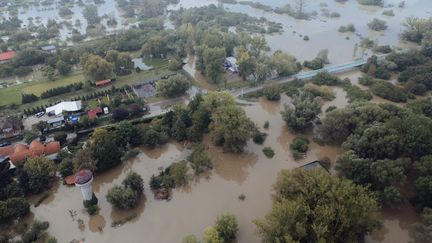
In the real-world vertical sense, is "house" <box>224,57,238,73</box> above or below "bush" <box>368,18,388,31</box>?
above

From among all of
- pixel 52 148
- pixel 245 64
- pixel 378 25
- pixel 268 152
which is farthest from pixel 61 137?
pixel 378 25

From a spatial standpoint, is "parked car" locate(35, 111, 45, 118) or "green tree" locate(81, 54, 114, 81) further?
"green tree" locate(81, 54, 114, 81)

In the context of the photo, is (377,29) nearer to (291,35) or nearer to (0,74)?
(291,35)

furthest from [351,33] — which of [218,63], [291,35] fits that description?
[218,63]

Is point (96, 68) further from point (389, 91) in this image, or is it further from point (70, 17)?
point (70, 17)

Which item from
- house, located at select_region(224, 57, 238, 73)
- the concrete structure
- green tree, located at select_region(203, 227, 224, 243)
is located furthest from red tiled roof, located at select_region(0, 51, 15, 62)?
green tree, located at select_region(203, 227, 224, 243)

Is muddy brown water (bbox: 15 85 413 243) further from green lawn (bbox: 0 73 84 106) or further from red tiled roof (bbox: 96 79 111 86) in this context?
green lawn (bbox: 0 73 84 106)

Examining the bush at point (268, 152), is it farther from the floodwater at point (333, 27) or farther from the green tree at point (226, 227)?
the floodwater at point (333, 27)
